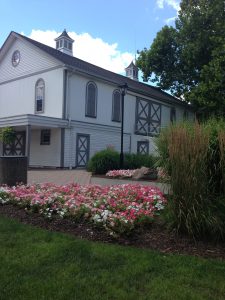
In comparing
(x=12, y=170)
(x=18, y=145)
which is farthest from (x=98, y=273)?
(x=18, y=145)

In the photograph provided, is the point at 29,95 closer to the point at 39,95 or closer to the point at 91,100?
the point at 39,95

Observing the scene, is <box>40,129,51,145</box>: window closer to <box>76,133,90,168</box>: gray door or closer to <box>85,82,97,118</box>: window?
<box>76,133,90,168</box>: gray door

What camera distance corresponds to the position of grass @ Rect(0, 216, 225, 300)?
313 centimetres

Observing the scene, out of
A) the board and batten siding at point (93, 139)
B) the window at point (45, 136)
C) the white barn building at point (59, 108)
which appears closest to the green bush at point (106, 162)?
the white barn building at point (59, 108)

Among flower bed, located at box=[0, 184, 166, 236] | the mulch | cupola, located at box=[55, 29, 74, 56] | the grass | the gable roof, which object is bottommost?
the grass

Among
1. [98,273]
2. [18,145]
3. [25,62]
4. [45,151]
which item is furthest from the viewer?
[25,62]

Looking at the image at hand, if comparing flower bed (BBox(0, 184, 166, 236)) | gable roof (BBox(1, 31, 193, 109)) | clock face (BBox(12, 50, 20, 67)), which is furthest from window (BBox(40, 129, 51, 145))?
flower bed (BBox(0, 184, 166, 236))

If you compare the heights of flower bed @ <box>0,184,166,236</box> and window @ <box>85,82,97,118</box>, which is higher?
window @ <box>85,82,97,118</box>

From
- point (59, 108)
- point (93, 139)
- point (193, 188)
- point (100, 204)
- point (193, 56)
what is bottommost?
point (100, 204)

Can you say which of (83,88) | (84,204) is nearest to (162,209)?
(84,204)

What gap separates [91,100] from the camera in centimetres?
2255

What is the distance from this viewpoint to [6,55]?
82.7ft

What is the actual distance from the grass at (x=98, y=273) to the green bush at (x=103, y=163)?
11033mm

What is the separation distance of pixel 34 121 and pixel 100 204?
43.5ft
